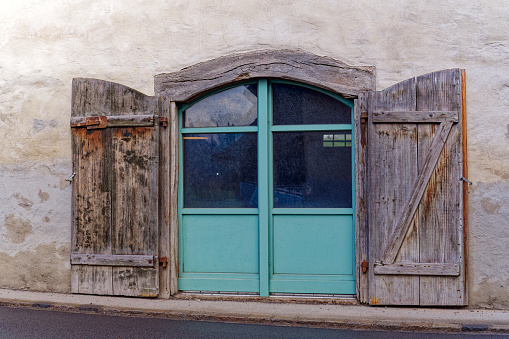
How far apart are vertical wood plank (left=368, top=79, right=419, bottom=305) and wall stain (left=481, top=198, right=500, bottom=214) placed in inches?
26.6

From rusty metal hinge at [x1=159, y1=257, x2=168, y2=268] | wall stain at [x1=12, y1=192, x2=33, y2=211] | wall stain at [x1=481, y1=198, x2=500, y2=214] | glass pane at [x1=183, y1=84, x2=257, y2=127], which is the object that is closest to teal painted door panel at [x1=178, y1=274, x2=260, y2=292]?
rusty metal hinge at [x1=159, y1=257, x2=168, y2=268]

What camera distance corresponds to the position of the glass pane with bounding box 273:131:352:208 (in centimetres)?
483

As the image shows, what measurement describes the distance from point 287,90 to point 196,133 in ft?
3.43

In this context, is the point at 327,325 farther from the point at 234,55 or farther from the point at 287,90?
the point at 234,55

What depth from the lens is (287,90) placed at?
4930 millimetres

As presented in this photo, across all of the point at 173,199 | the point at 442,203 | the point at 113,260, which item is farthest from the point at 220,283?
the point at 442,203

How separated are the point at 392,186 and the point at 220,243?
180 cm

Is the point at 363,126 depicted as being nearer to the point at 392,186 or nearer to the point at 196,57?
the point at 392,186

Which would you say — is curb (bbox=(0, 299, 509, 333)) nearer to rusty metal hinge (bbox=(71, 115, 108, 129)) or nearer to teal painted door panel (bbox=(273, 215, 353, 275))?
teal painted door panel (bbox=(273, 215, 353, 275))

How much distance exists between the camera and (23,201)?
5285mm

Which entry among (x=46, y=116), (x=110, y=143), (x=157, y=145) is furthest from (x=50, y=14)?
(x=157, y=145)

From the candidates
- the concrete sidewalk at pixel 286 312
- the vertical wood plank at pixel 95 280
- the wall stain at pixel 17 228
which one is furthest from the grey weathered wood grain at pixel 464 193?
the wall stain at pixel 17 228

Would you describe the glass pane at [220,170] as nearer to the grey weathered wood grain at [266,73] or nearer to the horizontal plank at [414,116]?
the grey weathered wood grain at [266,73]

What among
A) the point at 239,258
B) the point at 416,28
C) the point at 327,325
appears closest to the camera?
the point at 327,325
